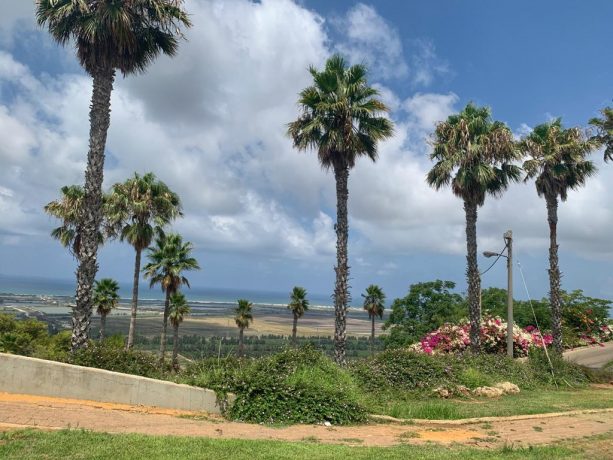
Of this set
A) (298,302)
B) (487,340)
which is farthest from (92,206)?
(298,302)

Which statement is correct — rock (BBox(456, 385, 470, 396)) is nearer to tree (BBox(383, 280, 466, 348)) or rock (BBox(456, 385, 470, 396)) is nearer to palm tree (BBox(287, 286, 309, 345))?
tree (BBox(383, 280, 466, 348))

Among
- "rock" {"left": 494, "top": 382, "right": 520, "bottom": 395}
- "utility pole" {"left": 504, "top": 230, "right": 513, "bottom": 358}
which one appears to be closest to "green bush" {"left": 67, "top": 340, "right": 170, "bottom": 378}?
"rock" {"left": 494, "top": 382, "right": 520, "bottom": 395}

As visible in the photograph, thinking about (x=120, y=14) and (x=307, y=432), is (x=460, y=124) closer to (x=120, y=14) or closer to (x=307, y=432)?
(x=120, y=14)

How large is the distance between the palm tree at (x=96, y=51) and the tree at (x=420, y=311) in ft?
107

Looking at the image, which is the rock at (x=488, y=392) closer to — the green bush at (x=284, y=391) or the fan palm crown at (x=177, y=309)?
the green bush at (x=284, y=391)

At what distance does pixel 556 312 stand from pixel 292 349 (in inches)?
681

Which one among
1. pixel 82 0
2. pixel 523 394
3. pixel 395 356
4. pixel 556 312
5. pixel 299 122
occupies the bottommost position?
pixel 523 394

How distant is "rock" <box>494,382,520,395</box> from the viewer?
667 inches

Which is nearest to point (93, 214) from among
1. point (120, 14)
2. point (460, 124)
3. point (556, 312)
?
point (120, 14)

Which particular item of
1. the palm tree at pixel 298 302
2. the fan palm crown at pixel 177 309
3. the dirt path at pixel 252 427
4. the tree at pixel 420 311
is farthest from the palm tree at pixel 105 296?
the dirt path at pixel 252 427

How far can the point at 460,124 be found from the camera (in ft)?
79.8

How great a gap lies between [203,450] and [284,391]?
4.10 metres

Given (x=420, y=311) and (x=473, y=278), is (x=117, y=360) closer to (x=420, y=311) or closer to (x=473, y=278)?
(x=473, y=278)

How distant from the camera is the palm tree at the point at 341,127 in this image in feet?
64.5
